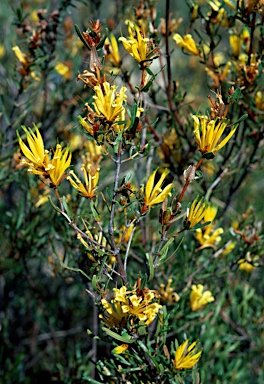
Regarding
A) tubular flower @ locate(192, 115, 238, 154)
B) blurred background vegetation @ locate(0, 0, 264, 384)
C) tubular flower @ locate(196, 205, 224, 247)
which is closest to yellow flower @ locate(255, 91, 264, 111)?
blurred background vegetation @ locate(0, 0, 264, 384)

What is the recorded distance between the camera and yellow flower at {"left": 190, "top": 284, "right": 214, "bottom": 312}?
81 centimetres

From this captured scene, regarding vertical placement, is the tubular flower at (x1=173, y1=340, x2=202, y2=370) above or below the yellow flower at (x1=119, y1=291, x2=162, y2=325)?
below

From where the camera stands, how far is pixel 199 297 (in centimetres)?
84

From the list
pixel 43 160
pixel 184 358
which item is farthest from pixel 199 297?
pixel 43 160

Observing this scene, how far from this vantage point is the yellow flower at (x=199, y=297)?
0.81 meters

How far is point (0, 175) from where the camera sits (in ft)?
3.20

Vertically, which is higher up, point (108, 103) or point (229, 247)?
point (108, 103)

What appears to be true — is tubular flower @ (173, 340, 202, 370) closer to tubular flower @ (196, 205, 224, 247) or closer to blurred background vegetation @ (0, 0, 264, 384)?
blurred background vegetation @ (0, 0, 264, 384)

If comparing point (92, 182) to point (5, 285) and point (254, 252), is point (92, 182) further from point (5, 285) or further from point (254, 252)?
point (5, 285)

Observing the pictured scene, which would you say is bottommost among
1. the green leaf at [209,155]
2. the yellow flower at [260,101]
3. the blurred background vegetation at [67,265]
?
the blurred background vegetation at [67,265]

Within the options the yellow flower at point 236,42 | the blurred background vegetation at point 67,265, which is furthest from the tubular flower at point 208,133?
the yellow flower at point 236,42

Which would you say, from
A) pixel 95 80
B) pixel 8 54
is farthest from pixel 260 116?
pixel 8 54

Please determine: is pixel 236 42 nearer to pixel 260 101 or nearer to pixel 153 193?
pixel 260 101

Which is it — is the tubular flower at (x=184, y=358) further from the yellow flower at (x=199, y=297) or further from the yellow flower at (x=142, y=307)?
the yellow flower at (x=199, y=297)
